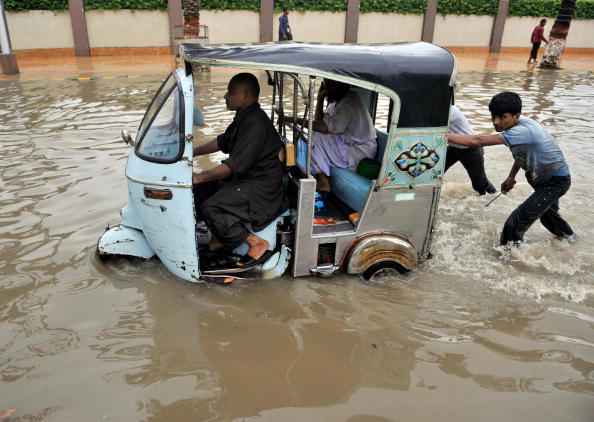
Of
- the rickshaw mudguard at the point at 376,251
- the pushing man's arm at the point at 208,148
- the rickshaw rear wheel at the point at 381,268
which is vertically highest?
the pushing man's arm at the point at 208,148

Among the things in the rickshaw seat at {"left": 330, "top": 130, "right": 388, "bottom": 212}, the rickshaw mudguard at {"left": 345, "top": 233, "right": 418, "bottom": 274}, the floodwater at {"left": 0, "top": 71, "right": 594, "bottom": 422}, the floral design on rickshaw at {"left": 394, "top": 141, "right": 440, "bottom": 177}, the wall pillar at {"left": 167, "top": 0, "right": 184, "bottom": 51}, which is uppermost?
the wall pillar at {"left": 167, "top": 0, "right": 184, "bottom": 51}

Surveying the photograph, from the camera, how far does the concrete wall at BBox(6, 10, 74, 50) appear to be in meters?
17.9

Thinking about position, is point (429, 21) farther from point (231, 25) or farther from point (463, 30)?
point (231, 25)

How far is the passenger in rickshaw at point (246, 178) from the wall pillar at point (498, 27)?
24.3 m

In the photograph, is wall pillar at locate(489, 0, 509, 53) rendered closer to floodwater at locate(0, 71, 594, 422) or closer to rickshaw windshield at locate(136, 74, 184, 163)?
floodwater at locate(0, 71, 594, 422)

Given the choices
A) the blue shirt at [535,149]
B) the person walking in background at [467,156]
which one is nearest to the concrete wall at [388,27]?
the person walking in background at [467,156]

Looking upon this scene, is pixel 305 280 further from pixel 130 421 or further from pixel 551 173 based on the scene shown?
pixel 551 173

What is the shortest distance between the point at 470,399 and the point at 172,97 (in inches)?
122

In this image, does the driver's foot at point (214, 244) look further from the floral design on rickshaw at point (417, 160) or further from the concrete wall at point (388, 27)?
the concrete wall at point (388, 27)

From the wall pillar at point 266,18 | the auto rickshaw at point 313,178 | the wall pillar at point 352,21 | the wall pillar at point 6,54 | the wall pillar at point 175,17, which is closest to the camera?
the auto rickshaw at point 313,178

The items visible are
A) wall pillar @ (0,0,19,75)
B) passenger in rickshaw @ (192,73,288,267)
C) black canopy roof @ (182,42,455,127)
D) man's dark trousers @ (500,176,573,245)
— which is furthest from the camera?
wall pillar @ (0,0,19,75)

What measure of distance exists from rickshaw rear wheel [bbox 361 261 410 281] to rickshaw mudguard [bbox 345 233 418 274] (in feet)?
0.17

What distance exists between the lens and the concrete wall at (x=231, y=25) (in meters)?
20.3

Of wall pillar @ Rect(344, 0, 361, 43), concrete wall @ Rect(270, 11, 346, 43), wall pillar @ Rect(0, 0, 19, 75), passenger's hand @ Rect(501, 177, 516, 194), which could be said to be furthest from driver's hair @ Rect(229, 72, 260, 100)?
wall pillar @ Rect(344, 0, 361, 43)
